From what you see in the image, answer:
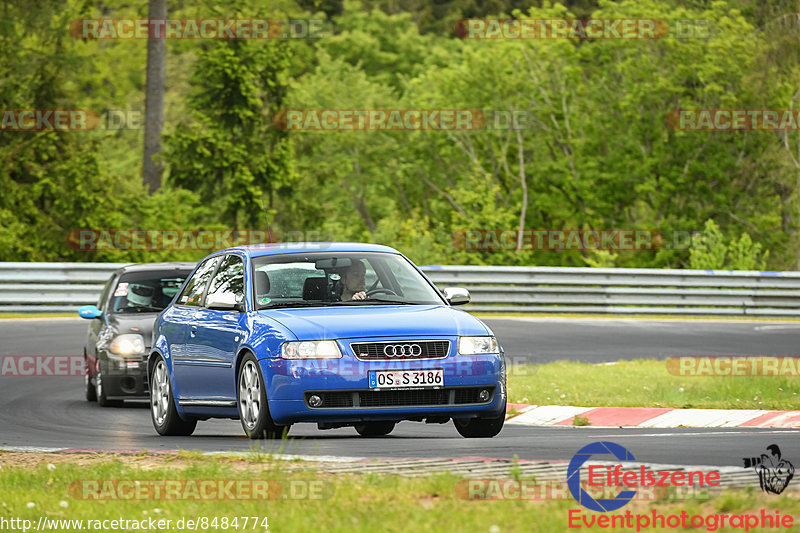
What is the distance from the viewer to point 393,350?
33.6 ft

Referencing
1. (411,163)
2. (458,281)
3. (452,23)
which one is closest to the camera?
(458,281)

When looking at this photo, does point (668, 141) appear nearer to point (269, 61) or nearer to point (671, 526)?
point (269, 61)

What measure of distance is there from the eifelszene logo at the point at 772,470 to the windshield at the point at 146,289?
8.48 metres

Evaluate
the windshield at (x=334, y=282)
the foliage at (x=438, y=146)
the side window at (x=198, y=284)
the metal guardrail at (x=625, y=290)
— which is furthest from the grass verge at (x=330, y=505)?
the foliage at (x=438, y=146)

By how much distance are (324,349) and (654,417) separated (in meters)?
4.56

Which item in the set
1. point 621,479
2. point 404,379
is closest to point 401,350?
point 404,379

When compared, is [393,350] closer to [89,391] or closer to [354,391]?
[354,391]

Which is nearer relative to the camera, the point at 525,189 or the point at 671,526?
the point at 671,526

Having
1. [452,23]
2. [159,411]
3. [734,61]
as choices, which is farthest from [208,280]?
[452,23]

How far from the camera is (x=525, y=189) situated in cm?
5006

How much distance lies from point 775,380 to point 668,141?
3283 cm

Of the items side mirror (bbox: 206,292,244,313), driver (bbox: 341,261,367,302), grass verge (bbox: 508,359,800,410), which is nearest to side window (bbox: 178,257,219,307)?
side mirror (bbox: 206,292,244,313)

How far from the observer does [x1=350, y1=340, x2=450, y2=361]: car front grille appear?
10.2 metres

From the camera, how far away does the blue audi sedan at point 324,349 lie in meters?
10.2
